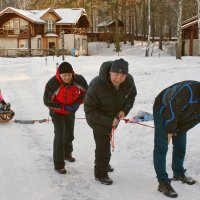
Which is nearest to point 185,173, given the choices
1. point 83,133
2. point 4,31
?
point 83,133

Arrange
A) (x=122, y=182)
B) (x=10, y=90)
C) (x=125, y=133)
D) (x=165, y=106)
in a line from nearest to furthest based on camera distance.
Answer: (x=165, y=106) → (x=122, y=182) → (x=125, y=133) → (x=10, y=90)

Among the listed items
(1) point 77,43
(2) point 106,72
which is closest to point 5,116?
(2) point 106,72

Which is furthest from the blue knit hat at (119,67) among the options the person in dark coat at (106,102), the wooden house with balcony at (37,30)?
the wooden house with balcony at (37,30)

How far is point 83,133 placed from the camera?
888 centimetres

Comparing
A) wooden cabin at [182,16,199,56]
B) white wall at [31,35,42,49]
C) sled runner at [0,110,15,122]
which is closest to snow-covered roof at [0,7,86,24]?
white wall at [31,35,42,49]

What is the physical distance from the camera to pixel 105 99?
523 cm

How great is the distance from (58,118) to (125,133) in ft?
8.90

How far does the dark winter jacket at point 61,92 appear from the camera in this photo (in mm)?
5895

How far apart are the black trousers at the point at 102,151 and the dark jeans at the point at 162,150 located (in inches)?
29.3

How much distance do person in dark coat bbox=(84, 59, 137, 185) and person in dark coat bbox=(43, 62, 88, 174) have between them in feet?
2.28

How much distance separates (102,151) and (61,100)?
112cm

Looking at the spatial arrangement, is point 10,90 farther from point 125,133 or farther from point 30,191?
point 30,191

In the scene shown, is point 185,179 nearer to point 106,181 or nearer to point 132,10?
point 106,181

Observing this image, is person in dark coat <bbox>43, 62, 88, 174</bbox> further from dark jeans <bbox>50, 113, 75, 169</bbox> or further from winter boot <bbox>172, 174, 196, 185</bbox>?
winter boot <bbox>172, 174, 196, 185</bbox>
